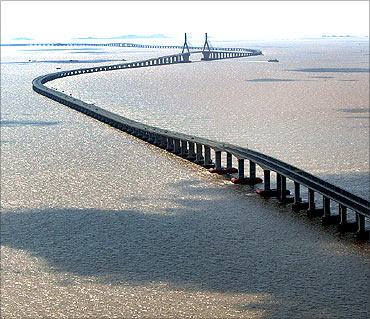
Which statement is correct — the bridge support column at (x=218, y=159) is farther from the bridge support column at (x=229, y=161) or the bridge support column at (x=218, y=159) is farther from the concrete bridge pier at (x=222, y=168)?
the bridge support column at (x=229, y=161)

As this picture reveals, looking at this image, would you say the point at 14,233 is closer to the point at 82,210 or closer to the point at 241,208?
the point at 82,210

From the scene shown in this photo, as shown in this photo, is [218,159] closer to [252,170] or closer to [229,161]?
[229,161]

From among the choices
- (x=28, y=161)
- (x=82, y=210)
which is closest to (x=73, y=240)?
(x=82, y=210)

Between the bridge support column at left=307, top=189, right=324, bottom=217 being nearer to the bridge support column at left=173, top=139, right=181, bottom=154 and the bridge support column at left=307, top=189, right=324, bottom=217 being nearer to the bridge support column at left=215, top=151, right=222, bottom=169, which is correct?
the bridge support column at left=215, top=151, right=222, bottom=169

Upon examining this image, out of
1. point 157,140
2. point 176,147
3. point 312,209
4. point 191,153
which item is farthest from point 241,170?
point 157,140

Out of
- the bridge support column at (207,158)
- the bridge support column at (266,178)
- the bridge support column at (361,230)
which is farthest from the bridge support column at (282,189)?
the bridge support column at (207,158)

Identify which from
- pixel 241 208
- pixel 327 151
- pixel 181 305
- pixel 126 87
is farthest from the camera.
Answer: pixel 126 87

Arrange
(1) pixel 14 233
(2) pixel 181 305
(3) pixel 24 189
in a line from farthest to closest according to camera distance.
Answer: (3) pixel 24 189
(1) pixel 14 233
(2) pixel 181 305
